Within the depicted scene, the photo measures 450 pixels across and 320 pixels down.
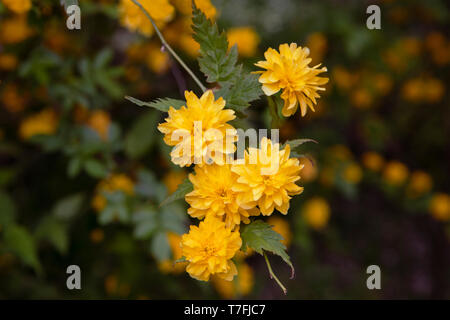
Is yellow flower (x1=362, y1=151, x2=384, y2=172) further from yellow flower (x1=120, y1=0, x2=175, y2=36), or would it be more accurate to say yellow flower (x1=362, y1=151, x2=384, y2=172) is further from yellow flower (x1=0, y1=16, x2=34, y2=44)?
yellow flower (x1=0, y1=16, x2=34, y2=44)

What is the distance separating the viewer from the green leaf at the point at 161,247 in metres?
1.32

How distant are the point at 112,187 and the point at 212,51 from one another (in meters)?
0.87

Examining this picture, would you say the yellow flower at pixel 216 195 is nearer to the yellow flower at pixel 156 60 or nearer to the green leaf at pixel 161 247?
the green leaf at pixel 161 247

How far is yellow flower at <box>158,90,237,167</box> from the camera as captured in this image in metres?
0.72

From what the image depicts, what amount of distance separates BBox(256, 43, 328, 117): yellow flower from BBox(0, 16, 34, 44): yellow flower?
1.25 metres

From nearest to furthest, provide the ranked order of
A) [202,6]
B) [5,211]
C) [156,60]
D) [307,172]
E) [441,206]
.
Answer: [202,6], [5,211], [156,60], [307,172], [441,206]

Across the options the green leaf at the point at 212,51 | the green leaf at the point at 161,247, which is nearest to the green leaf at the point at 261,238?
the green leaf at the point at 212,51

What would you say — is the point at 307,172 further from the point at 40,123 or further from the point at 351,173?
the point at 40,123

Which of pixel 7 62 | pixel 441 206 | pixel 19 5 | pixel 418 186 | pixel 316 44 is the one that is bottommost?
pixel 441 206

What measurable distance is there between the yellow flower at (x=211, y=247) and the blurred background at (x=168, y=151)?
0.21 m

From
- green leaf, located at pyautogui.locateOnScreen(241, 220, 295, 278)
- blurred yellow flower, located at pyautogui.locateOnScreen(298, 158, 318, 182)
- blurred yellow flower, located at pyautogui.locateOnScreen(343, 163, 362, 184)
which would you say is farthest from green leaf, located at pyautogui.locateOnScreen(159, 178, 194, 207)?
blurred yellow flower, located at pyautogui.locateOnScreen(343, 163, 362, 184)

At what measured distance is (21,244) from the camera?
1377 mm

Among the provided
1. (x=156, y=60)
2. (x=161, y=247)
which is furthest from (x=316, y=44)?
(x=161, y=247)

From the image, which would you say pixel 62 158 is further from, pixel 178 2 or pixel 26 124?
pixel 178 2
